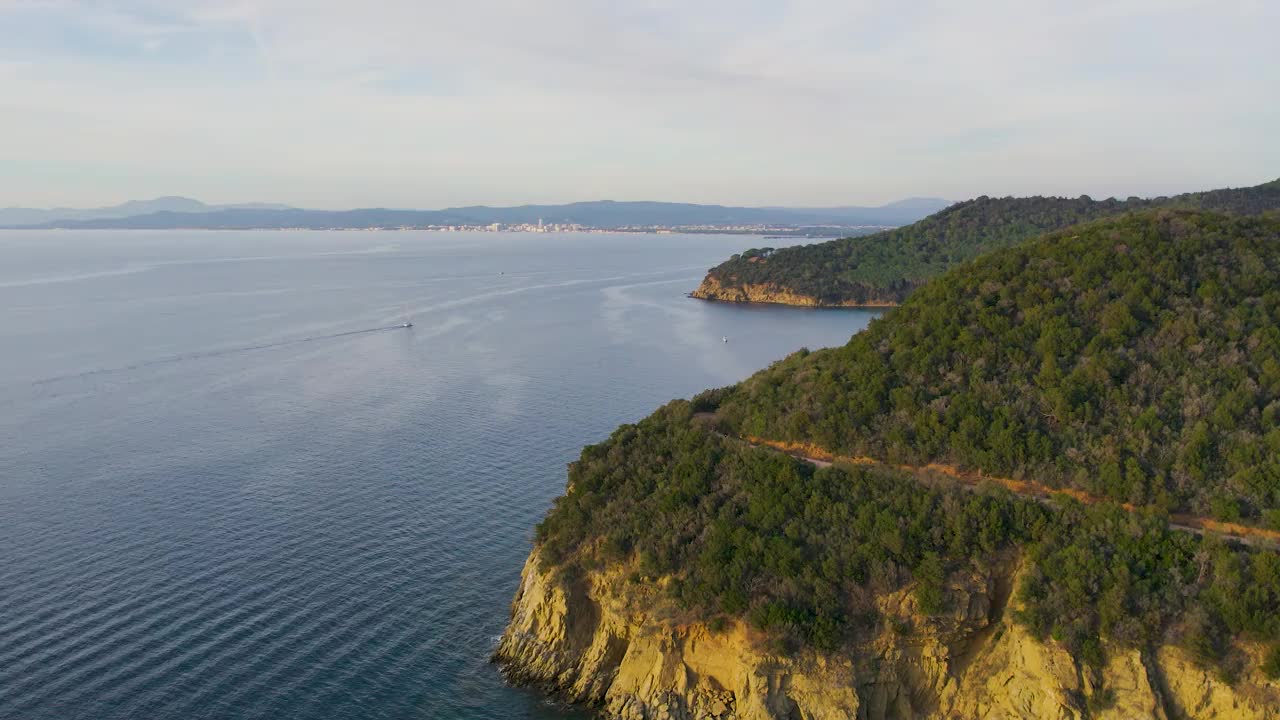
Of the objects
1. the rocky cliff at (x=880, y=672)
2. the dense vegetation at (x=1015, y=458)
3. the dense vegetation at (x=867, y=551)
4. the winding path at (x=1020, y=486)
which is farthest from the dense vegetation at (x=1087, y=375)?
the rocky cliff at (x=880, y=672)

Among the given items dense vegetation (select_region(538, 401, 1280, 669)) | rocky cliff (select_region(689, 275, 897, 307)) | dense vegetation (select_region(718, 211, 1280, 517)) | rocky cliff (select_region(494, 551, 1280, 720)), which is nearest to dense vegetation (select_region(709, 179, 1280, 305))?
rocky cliff (select_region(689, 275, 897, 307))

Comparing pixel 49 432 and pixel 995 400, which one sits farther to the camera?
pixel 49 432

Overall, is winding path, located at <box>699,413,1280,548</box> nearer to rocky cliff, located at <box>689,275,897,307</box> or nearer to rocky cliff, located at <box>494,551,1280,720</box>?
rocky cliff, located at <box>494,551,1280,720</box>

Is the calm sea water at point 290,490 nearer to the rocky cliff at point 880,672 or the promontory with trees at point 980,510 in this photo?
the rocky cliff at point 880,672

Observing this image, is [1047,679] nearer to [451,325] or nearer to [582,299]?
[451,325]

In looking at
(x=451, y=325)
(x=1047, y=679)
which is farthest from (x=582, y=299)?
(x=1047, y=679)

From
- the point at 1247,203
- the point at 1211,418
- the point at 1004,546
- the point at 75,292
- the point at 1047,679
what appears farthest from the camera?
the point at 75,292
